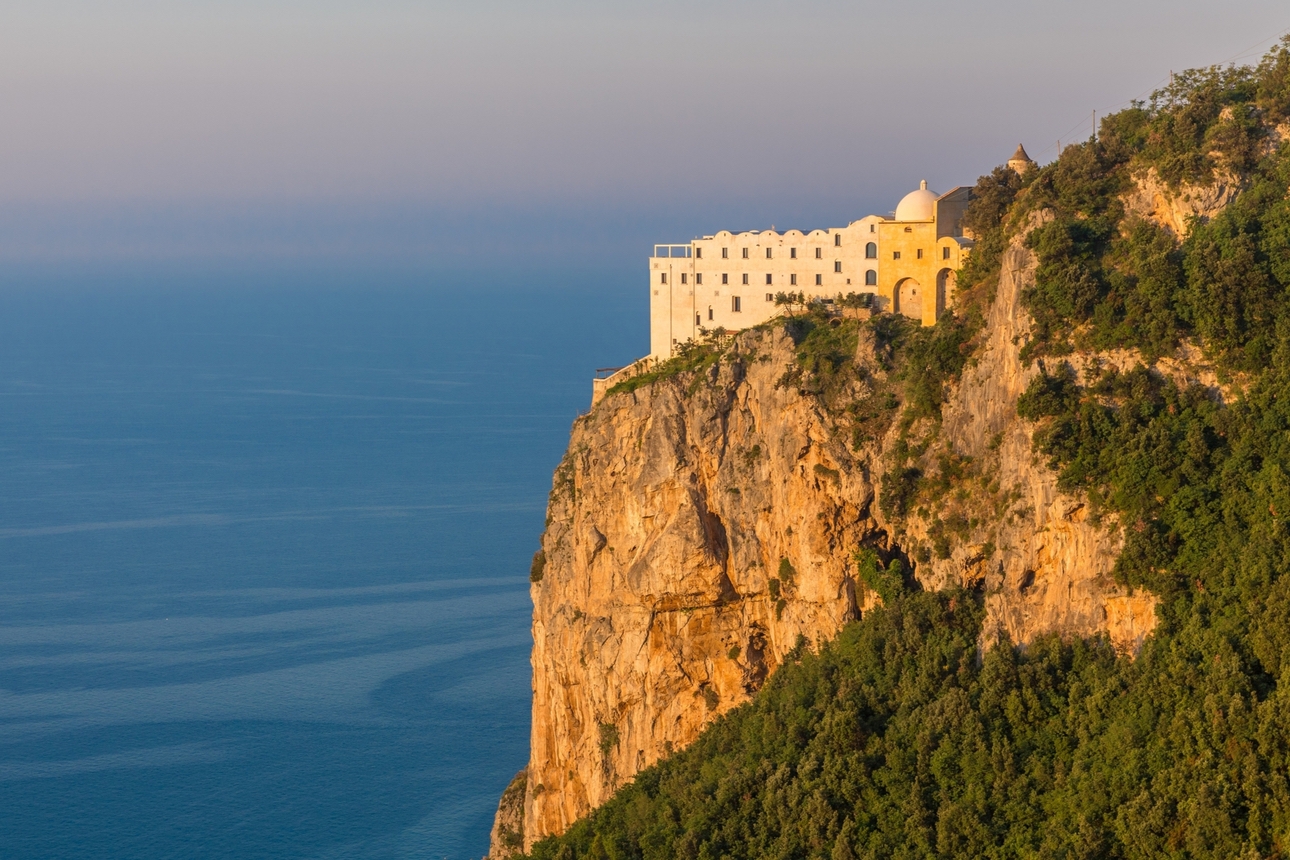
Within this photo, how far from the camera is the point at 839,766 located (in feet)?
120

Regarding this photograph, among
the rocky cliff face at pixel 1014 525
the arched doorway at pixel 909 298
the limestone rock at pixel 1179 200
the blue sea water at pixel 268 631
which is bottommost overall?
the blue sea water at pixel 268 631

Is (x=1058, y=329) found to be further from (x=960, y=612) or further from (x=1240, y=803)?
(x=1240, y=803)

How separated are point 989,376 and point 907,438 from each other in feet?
8.03

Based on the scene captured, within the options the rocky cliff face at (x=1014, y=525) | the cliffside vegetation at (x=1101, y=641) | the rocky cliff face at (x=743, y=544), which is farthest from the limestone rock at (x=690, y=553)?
the rocky cliff face at (x=1014, y=525)

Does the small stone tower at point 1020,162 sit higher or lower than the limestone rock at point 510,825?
higher

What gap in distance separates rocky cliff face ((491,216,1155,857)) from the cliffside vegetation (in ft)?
2.11

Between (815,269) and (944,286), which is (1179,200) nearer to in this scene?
(944,286)

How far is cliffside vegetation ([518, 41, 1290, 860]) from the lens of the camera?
3206 cm

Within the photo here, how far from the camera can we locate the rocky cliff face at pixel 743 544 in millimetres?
37094

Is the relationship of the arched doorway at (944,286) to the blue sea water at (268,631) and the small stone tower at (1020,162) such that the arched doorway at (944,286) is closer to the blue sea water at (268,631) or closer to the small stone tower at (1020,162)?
the small stone tower at (1020,162)

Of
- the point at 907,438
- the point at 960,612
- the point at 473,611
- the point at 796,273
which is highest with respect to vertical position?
the point at 796,273

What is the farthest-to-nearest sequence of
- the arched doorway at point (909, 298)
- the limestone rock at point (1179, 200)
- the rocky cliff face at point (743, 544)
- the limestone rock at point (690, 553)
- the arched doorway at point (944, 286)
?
the arched doorway at point (909, 298) < the arched doorway at point (944, 286) < the limestone rock at point (690, 553) < the limestone rock at point (1179, 200) < the rocky cliff face at point (743, 544)

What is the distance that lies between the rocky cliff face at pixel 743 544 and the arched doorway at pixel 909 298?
5452mm

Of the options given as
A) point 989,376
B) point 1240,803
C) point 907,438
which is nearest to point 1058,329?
point 989,376
